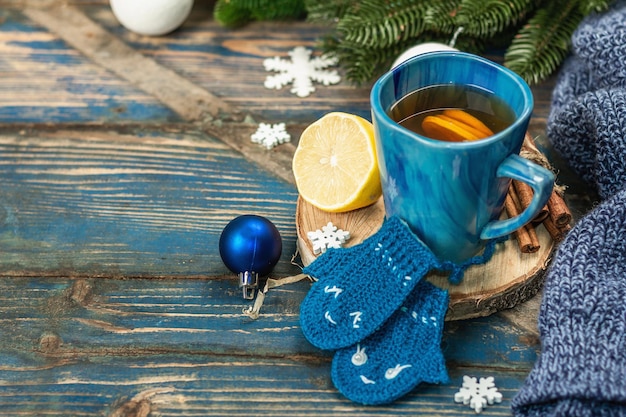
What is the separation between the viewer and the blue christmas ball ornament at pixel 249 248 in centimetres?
92

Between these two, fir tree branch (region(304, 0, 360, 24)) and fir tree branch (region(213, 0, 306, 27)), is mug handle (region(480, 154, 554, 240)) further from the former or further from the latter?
fir tree branch (region(213, 0, 306, 27))

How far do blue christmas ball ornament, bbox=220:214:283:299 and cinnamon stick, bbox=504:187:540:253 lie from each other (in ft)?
0.99

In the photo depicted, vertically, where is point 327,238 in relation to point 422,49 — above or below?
below

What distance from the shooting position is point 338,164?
3.10 feet

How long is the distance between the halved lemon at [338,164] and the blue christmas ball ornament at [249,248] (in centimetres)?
7

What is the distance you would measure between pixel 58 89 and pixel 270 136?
41 centimetres

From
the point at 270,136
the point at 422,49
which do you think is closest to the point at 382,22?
the point at 422,49

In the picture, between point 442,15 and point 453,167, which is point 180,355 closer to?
point 453,167

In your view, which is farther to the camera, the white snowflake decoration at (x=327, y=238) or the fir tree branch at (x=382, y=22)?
the fir tree branch at (x=382, y=22)

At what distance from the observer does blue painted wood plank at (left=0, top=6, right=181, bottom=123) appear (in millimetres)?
1241

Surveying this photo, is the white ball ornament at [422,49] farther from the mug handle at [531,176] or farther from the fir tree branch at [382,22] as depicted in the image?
the mug handle at [531,176]

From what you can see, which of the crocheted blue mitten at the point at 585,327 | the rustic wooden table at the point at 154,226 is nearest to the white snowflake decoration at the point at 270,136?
the rustic wooden table at the point at 154,226

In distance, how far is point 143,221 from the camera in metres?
1.06

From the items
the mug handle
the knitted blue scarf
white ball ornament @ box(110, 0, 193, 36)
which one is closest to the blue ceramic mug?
the mug handle
